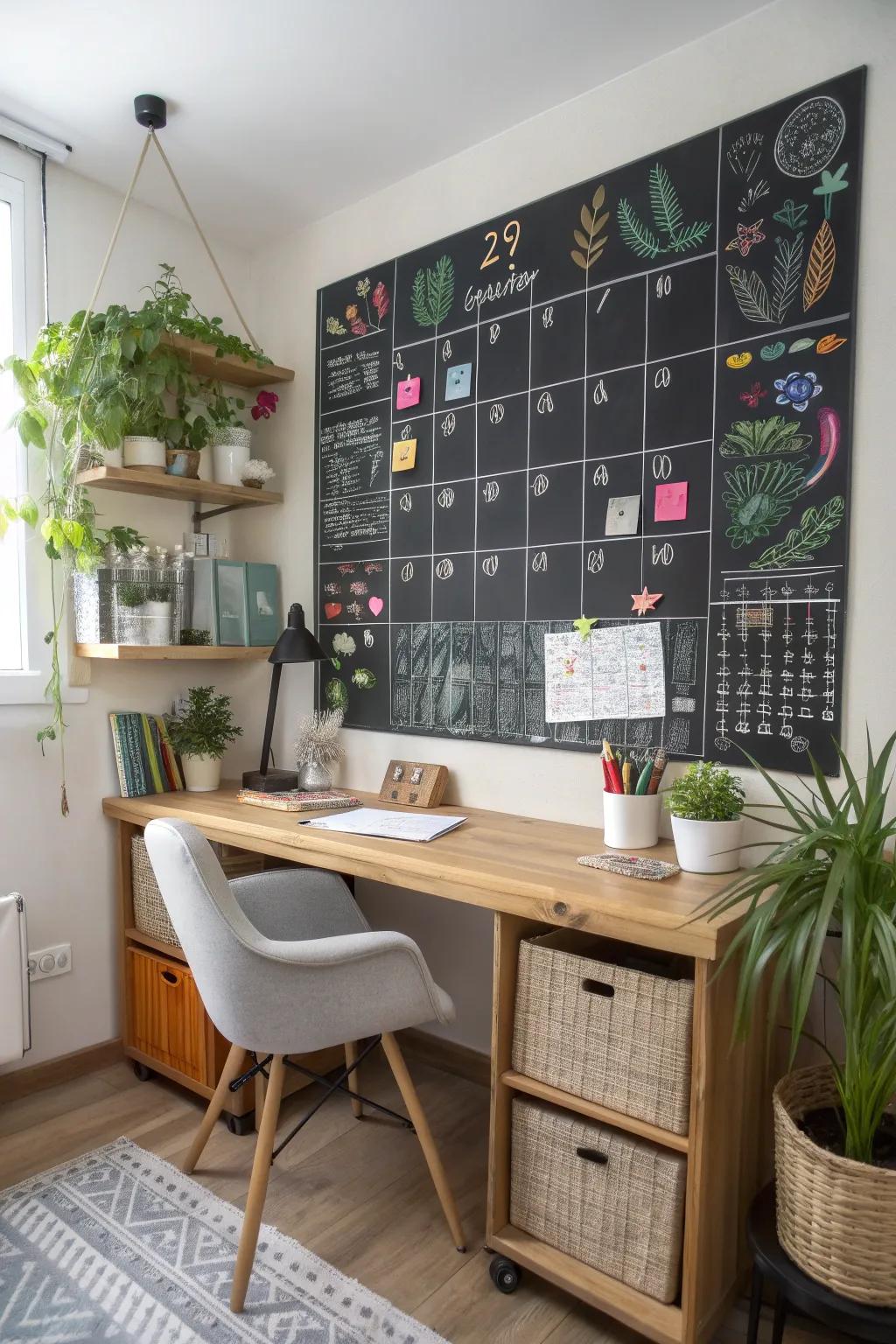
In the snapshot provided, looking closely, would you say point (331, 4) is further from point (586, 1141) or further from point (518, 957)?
point (586, 1141)

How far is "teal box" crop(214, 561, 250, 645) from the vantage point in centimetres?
261

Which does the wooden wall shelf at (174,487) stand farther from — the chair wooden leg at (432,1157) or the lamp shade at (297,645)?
the chair wooden leg at (432,1157)

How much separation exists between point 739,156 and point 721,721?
119 centimetres

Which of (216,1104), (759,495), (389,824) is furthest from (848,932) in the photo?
(216,1104)

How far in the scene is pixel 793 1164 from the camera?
1350 millimetres

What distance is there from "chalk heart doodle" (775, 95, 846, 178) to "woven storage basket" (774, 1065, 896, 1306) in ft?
5.81

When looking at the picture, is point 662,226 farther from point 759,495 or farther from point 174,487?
point 174,487

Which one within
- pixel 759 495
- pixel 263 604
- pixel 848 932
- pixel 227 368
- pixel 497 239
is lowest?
pixel 848 932

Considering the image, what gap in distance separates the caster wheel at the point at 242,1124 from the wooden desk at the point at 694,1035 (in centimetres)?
75

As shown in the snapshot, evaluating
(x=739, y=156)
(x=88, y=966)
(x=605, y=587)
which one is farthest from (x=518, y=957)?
(x=739, y=156)

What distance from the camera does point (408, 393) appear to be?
242 centimetres

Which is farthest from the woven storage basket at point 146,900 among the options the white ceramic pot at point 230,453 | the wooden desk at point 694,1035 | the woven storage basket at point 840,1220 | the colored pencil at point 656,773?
the woven storage basket at point 840,1220

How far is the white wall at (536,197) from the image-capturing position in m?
1.63

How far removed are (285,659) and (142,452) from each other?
712mm
